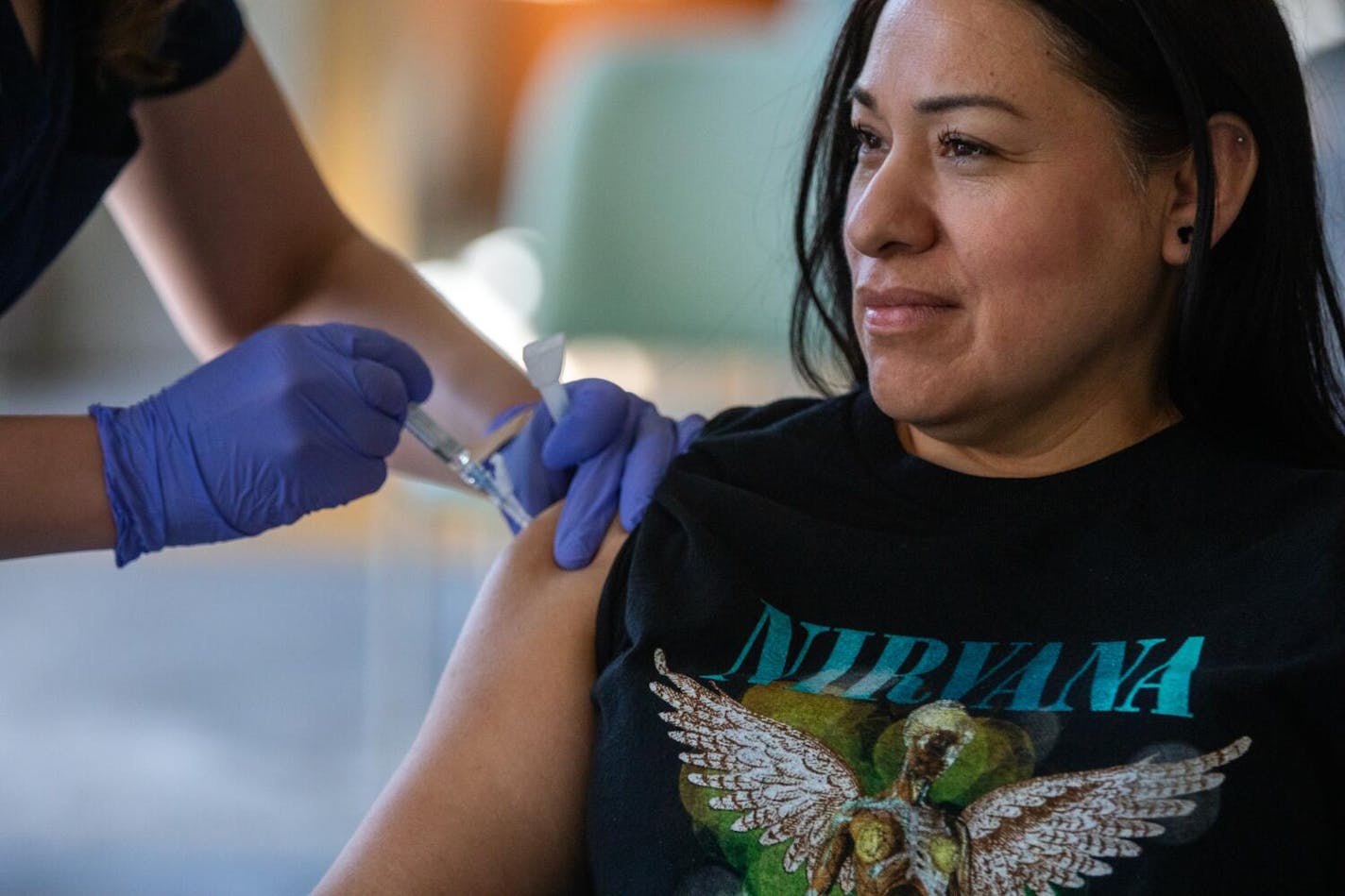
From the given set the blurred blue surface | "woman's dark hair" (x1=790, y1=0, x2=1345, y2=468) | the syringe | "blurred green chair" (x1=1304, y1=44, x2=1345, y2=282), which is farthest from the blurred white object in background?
the blurred blue surface

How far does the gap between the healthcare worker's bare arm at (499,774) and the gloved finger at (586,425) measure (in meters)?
0.14

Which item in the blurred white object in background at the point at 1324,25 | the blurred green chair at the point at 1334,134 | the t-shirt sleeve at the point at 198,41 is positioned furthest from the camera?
the blurred white object in background at the point at 1324,25

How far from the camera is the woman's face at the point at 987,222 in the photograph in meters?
1.23

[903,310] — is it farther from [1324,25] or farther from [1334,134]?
[1324,25]

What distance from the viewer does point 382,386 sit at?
4.80 ft

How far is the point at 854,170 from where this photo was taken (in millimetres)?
1431

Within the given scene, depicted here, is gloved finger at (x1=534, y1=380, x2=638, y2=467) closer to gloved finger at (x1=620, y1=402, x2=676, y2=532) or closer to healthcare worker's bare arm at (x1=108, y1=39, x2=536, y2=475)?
gloved finger at (x1=620, y1=402, x2=676, y2=532)

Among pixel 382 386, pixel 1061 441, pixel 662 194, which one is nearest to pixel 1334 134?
pixel 1061 441

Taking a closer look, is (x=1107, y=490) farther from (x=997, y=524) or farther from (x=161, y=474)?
(x=161, y=474)

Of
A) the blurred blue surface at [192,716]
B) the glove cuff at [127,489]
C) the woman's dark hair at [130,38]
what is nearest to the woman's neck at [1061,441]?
the glove cuff at [127,489]

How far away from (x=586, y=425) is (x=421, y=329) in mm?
415

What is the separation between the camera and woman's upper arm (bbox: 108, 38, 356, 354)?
67.8 inches

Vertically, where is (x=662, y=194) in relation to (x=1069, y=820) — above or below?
above

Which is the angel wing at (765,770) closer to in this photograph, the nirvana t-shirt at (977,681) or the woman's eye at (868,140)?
the nirvana t-shirt at (977,681)
